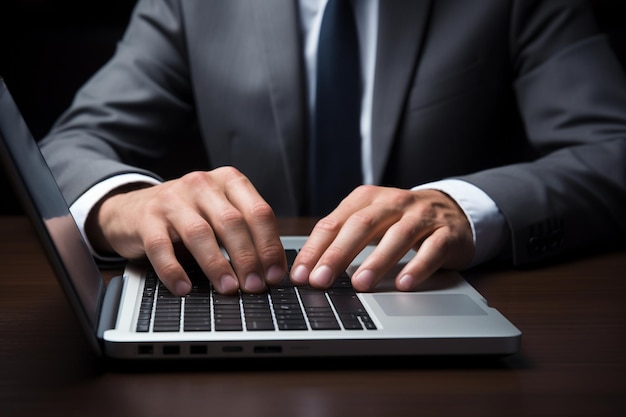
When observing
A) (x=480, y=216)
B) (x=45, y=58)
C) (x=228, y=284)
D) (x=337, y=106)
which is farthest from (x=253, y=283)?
(x=45, y=58)

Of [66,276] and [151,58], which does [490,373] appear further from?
[151,58]

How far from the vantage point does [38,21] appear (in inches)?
86.4

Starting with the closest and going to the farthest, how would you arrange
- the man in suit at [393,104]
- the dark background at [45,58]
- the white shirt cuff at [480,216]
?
the white shirt cuff at [480,216] < the man in suit at [393,104] < the dark background at [45,58]

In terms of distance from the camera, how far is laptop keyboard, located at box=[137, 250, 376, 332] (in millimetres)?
579

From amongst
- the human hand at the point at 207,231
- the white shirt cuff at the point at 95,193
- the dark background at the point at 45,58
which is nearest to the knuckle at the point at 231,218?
the human hand at the point at 207,231

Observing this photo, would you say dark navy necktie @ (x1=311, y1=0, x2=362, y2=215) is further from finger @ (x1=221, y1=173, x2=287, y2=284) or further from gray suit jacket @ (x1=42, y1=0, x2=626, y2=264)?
finger @ (x1=221, y1=173, x2=287, y2=284)

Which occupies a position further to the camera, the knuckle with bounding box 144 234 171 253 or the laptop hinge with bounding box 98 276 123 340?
the knuckle with bounding box 144 234 171 253

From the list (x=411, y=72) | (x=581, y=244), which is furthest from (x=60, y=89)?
(x=581, y=244)

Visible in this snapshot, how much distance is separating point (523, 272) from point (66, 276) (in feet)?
1.60

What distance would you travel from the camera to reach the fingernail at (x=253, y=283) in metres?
0.67

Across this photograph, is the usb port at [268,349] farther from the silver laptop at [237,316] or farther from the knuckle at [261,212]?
the knuckle at [261,212]

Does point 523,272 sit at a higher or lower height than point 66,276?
lower

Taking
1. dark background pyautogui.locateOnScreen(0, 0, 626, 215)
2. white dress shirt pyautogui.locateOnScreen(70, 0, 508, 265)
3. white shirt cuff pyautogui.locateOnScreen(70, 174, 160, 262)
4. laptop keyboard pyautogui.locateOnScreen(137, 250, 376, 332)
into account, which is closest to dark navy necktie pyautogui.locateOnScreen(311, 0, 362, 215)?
white dress shirt pyautogui.locateOnScreen(70, 0, 508, 265)

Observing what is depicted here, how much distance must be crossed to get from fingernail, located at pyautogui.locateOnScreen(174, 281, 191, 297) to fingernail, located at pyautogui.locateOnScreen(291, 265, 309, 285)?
0.09 meters
